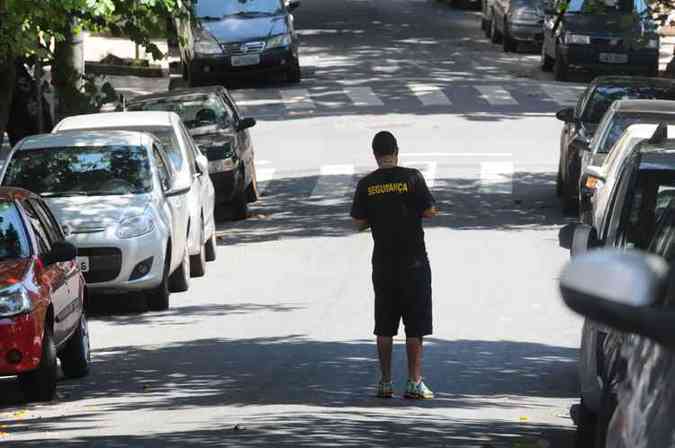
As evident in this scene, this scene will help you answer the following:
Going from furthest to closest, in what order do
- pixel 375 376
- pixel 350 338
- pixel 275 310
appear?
1. pixel 275 310
2. pixel 350 338
3. pixel 375 376

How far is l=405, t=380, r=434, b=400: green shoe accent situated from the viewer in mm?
11445

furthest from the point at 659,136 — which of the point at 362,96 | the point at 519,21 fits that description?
the point at 519,21

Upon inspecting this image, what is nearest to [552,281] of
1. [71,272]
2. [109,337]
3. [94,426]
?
[109,337]

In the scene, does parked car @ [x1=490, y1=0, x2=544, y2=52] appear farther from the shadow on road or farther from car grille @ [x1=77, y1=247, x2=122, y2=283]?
the shadow on road

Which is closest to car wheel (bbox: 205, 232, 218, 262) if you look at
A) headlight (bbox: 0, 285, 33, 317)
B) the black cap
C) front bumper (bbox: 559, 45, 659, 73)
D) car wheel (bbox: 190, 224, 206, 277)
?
car wheel (bbox: 190, 224, 206, 277)

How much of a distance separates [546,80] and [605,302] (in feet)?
118

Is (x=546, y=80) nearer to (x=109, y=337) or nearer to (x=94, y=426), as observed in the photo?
→ (x=109, y=337)

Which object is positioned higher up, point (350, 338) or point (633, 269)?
point (633, 269)

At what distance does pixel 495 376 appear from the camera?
41.7 feet

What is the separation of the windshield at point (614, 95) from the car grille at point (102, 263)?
29.2 ft

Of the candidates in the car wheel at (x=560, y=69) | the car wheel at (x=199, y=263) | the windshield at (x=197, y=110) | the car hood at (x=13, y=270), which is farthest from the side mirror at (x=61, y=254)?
the car wheel at (x=560, y=69)

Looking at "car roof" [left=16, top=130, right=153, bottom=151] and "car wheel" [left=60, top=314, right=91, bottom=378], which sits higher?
"car roof" [left=16, top=130, right=153, bottom=151]

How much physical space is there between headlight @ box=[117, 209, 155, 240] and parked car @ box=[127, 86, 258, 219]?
21.9 feet

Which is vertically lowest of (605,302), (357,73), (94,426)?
(357,73)
